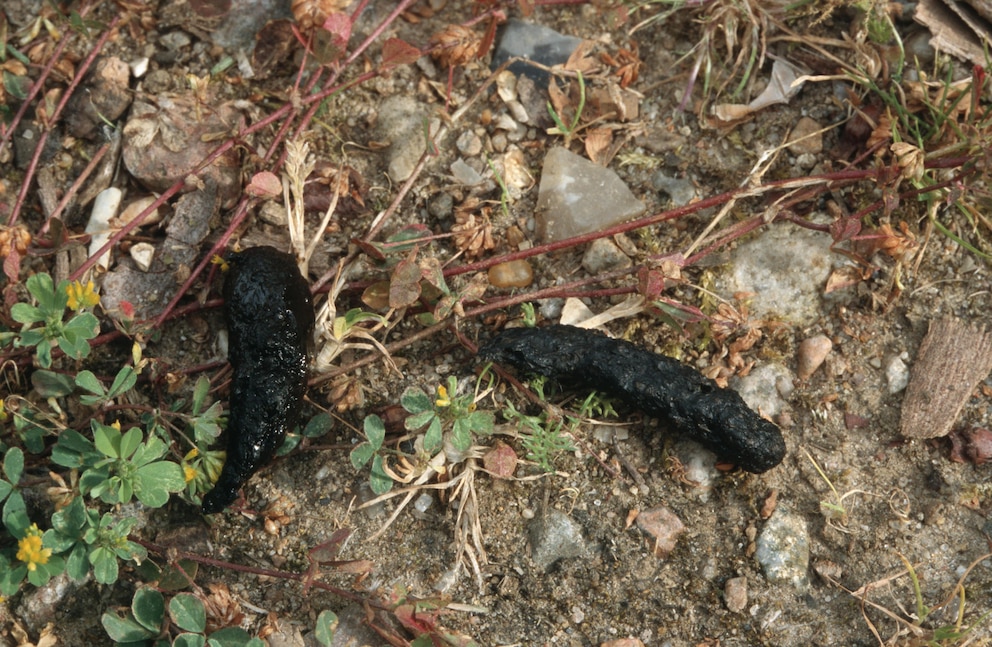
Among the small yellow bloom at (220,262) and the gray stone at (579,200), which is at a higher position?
the gray stone at (579,200)

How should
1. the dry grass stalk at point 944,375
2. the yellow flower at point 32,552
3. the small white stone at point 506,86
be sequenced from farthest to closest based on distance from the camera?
the small white stone at point 506,86, the dry grass stalk at point 944,375, the yellow flower at point 32,552

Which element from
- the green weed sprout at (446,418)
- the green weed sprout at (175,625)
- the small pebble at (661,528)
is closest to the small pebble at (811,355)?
the small pebble at (661,528)

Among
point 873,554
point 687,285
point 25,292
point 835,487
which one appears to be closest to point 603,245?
point 687,285

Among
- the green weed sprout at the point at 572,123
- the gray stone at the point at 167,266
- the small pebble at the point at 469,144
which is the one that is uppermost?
the green weed sprout at the point at 572,123

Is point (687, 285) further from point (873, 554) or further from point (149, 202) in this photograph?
point (149, 202)

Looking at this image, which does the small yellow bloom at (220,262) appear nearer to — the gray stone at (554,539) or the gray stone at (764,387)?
the gray stone at (554,539)

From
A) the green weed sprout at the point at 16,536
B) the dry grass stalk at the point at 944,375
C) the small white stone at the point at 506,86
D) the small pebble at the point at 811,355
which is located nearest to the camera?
the green weed sprout at the point at 16,536

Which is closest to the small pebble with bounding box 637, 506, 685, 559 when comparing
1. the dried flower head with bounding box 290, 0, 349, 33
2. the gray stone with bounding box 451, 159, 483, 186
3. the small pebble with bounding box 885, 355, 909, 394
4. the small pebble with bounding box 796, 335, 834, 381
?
the small pebble with bounding box 796, 335, 834, 381
